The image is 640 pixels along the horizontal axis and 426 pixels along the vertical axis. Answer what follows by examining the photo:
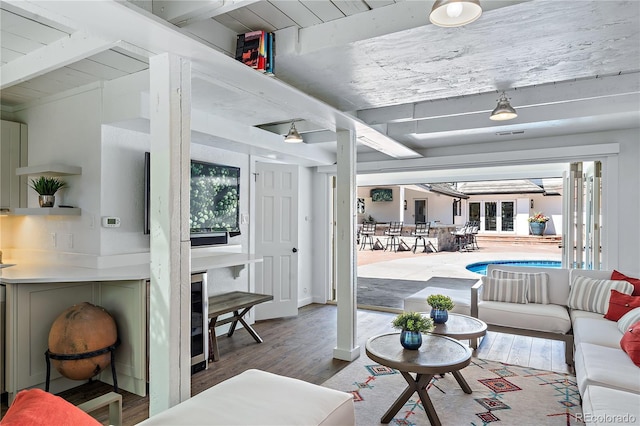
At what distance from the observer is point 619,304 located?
3.48 m

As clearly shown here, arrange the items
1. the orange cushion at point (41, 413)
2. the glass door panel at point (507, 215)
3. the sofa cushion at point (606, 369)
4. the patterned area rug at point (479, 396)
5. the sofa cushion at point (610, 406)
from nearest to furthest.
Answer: the orange cushion at point (41, 413)
the sofa cushion at point (610, 406)
the sofa cushion at point (606, 369)
the patterned area rug at point (479, 396)
the glass door panel at point (507, 215)

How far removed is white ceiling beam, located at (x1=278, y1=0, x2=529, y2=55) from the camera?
2008 mm

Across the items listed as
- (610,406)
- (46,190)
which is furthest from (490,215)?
(46,190)

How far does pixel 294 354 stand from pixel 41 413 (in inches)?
120

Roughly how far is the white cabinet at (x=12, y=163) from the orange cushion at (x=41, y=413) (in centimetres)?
326

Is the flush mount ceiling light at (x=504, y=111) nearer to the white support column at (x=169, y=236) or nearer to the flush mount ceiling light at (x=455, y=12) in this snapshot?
the flush mount ceiling light at (x=455, y=12)

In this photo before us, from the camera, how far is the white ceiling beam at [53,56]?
91.4 inches

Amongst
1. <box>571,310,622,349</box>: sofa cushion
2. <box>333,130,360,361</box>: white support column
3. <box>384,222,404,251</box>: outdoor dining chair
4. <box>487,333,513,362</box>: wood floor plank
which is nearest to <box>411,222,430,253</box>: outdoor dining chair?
<box>384,222,404,251</box>: outdoor dining chair

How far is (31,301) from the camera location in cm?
296

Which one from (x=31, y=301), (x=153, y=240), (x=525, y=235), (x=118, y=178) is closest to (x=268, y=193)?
(x=118, y=178)

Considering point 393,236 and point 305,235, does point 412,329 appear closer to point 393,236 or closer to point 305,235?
point 305,235

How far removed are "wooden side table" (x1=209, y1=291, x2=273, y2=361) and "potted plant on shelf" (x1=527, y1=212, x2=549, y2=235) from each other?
48.1 ft

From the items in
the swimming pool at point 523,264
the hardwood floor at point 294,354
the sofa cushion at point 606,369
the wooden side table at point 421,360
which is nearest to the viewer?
the sofa cushion at point 606,369

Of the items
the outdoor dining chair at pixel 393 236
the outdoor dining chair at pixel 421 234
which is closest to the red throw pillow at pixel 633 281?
the outdoor dining chair at pixel 421 234
